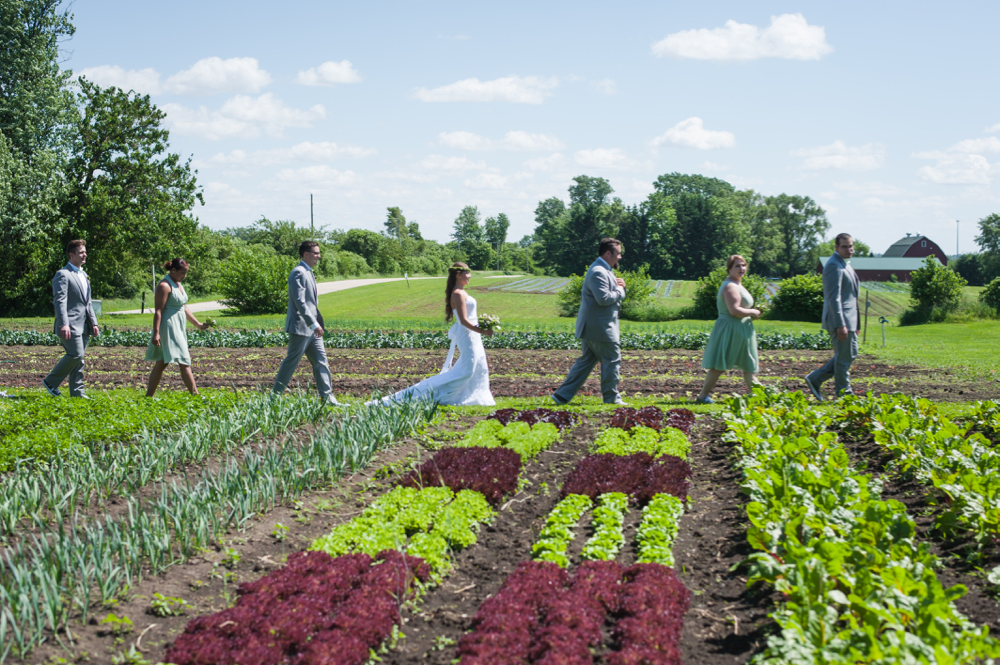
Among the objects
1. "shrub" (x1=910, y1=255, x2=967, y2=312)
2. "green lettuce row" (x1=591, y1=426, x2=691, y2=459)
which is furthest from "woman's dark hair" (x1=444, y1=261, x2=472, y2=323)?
"shrub" (x1=910, y1=255, x2=967, y2=312)

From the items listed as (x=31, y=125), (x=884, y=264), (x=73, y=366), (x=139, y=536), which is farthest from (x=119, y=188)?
(x=884, y=264)

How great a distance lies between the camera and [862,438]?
717 centimetres

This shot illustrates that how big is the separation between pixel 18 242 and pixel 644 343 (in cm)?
2537

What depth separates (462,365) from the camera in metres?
8.92

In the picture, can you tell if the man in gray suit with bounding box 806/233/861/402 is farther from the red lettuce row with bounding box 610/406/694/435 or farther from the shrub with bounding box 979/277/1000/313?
the shrub with bounding box 979/277/1000/313

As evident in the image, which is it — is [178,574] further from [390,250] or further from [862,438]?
[390,250]

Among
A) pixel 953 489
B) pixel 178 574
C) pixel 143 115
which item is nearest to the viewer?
pixel 178 574

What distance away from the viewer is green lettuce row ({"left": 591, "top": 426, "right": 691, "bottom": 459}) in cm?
649

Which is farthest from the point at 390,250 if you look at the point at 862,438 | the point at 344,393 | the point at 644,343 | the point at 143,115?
the point at 862,438

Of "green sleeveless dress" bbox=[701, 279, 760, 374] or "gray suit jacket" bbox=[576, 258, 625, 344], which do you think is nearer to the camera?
"gray suit jacket" bbox=[576, 258, 625, 344]

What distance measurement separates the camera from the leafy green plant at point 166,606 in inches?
145

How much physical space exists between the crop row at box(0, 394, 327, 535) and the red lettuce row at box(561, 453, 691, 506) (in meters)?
2.90

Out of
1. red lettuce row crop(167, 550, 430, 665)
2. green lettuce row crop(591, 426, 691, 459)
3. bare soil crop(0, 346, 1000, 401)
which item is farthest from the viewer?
bare soil crop(0, 346, 1000, 401)

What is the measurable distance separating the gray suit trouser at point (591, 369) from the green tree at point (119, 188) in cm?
2751
